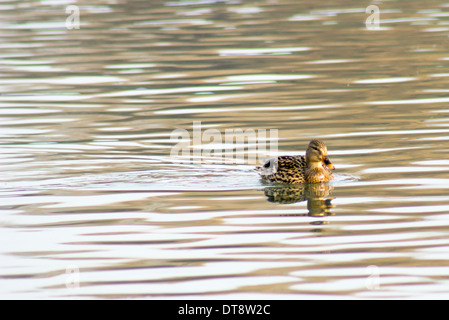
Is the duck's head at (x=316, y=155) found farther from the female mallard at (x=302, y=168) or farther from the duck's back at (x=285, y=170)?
the duck's back at (x=285, y=170)

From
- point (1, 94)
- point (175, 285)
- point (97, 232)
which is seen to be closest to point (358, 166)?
point (97, 232)

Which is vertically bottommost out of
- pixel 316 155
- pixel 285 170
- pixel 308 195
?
pixel 308 195

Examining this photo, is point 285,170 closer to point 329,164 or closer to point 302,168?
point 302,168

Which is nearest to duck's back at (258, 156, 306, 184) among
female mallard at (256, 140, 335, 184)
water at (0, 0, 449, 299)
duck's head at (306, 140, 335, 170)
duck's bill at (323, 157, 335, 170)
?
female mallard at (256, 140, 335, 184)

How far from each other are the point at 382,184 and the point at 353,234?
2047mm

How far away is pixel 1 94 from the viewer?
18.1m

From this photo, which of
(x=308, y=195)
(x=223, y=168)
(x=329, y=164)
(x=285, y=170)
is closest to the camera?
(x=308, y=195)

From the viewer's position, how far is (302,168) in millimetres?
11352

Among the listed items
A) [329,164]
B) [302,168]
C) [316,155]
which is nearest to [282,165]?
[302,168]

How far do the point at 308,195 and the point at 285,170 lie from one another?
2.20 feet

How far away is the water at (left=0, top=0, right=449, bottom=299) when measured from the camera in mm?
7797

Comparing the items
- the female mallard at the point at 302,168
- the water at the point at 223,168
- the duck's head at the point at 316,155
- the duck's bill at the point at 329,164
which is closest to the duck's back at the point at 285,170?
the female mallard at the point at 302,168

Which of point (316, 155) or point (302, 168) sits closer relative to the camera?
point (316, 155)

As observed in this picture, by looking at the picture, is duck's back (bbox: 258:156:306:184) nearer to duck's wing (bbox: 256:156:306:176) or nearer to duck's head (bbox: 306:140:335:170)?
duck's wing (bbox: 256:156:306:176)
